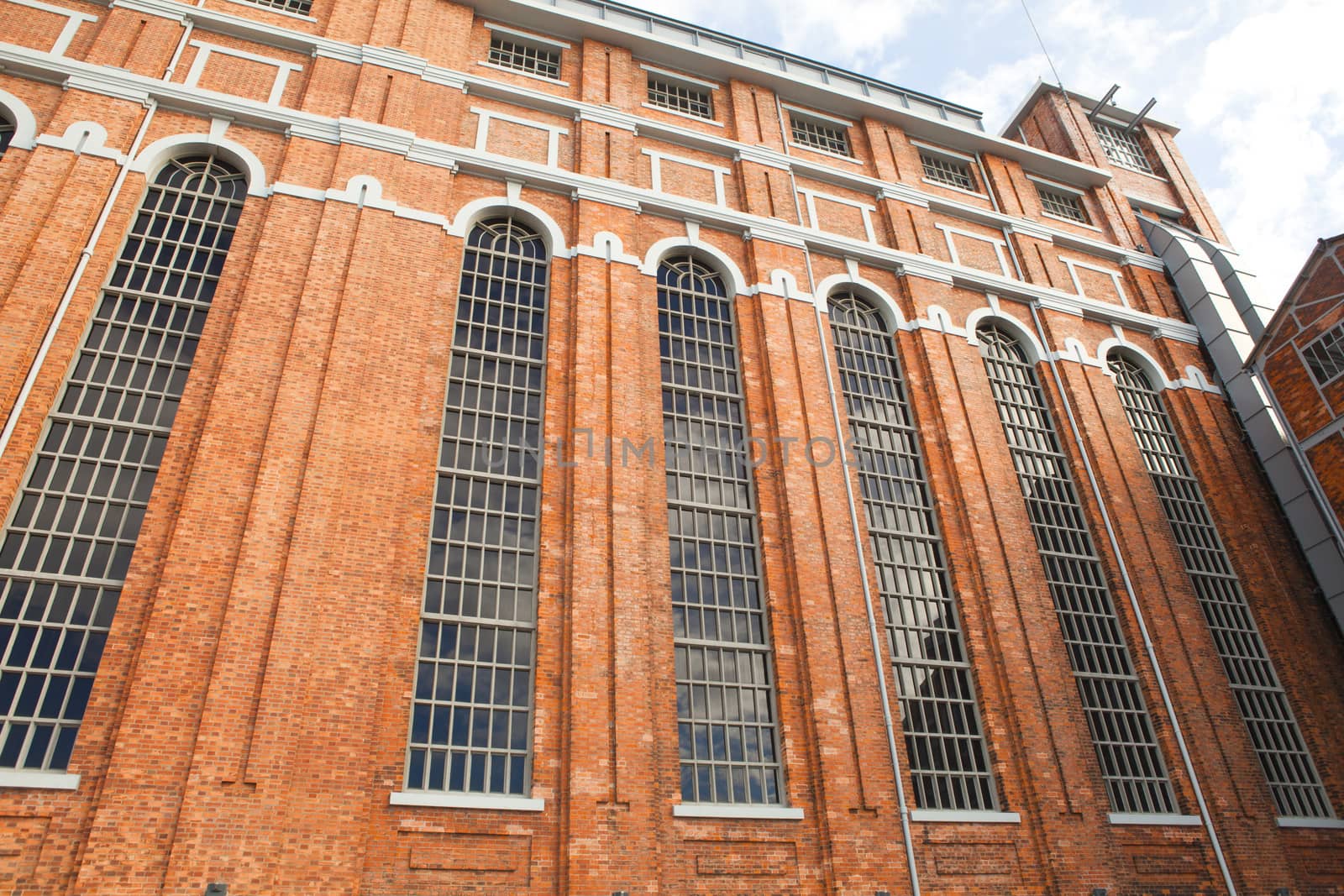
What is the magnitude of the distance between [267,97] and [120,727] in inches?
460

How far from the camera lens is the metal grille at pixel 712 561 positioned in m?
12.4

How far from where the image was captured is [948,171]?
2283 cm

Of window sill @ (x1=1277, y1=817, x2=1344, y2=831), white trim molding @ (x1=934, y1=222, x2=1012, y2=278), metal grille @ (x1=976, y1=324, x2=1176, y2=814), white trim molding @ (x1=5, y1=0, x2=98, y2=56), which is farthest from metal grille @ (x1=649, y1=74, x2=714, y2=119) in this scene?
window sill @ (x1=1277, y1=817, x2=1344, y2=831)

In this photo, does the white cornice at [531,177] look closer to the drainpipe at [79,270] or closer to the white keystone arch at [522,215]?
the white keystone arch at [522,215]

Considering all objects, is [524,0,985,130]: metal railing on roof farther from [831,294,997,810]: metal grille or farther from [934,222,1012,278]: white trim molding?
[831,294,997,810]: metal grille

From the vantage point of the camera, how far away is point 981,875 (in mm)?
12578

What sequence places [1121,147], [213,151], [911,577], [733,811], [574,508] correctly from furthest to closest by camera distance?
[1121,147] < [911,577] < [213,151] < [574,508] < [733,811]

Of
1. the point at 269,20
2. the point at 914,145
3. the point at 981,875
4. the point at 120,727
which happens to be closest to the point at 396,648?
the point at 120,727

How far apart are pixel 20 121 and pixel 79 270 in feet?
11.4

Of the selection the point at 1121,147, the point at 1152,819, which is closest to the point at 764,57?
the point at 1121,147

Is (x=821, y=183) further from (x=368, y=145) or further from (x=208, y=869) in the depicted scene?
(x=208, y=869)

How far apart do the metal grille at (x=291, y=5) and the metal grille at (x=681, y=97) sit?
7.62 metres

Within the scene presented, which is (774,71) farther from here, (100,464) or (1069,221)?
(100,464)

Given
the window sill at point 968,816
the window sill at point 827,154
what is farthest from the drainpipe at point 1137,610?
the window sill at point 827,154
